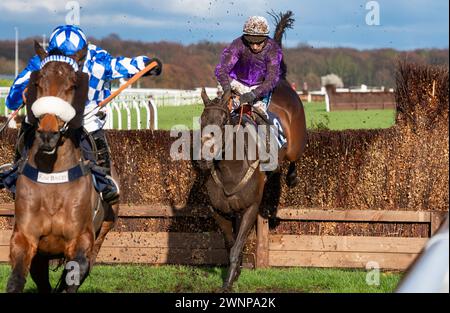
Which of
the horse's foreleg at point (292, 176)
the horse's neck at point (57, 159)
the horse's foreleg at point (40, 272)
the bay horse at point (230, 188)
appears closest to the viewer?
the horse's neck at point (57, 159)

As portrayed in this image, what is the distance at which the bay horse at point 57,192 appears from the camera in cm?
516

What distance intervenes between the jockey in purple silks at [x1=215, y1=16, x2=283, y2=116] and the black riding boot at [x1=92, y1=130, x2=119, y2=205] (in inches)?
71.6

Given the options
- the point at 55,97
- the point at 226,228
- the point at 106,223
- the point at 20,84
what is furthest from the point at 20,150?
the point at 226,228

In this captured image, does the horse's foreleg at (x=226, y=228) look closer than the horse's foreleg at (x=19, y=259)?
No

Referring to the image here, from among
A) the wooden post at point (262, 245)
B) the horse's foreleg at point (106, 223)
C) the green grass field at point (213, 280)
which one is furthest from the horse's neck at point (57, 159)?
the wooden post at point (262, 245)

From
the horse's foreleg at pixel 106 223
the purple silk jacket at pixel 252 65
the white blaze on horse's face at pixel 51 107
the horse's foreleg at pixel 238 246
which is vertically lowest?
the horse's foreleg at pixel 238 246

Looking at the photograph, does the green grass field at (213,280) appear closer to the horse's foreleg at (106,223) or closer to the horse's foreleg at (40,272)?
the horse's foreleg at (106,223)

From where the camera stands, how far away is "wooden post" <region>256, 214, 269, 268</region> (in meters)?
8.81

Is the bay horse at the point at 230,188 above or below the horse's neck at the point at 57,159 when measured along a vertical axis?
below

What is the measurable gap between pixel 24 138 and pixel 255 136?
263 cm

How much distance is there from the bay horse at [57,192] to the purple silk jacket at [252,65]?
277cm

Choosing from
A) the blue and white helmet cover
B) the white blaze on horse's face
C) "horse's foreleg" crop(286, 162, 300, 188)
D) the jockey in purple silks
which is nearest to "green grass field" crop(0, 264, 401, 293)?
"horse's foreleg" crop(286, 162, 300, 188)
